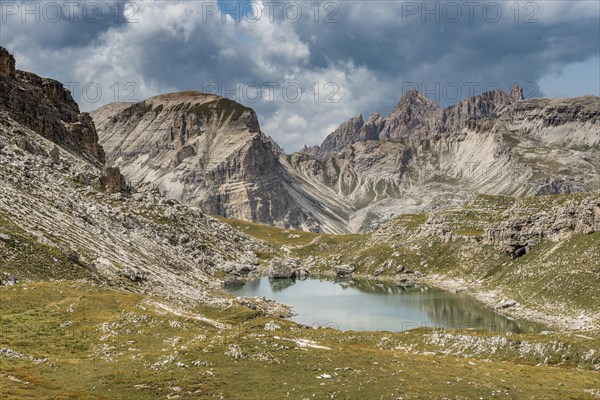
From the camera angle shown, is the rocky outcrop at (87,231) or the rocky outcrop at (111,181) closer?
the rocky outcrop at (87,231)

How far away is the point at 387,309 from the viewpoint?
496ft

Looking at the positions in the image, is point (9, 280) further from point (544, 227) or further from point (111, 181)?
point (544, 227)

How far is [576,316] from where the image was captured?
113 m

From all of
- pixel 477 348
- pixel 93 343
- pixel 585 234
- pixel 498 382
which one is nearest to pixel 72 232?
pixel 93 343

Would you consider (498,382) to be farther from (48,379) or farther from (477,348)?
(48,379)

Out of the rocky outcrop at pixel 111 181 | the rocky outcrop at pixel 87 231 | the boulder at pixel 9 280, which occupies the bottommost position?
the boulder at pixel 9 280

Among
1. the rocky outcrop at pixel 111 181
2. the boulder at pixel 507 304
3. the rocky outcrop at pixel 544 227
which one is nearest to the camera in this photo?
the boulder at pixel 507 304

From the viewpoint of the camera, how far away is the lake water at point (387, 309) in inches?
4906

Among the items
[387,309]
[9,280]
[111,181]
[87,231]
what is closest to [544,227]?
[387,309]

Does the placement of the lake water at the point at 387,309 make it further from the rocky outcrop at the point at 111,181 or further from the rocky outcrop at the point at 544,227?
the rocky outcrop at the point at 111,181

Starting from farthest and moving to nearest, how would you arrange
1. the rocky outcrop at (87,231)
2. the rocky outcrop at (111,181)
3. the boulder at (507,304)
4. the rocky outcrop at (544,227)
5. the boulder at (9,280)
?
the rocky outcrop at (111,181)
the rocky outcrop at (544,227)
the boulder at (507,304)
the rocky outcrop at (87,231)
the boulder at (9,280)

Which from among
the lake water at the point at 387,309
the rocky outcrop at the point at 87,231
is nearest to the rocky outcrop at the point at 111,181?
the rocky outcrop at the point at 87,231

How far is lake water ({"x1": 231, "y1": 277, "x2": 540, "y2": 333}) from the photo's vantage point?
125 m

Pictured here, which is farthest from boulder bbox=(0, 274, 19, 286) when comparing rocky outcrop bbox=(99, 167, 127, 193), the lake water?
rocky outcrop bbox=(99, 167, 127, 193)
